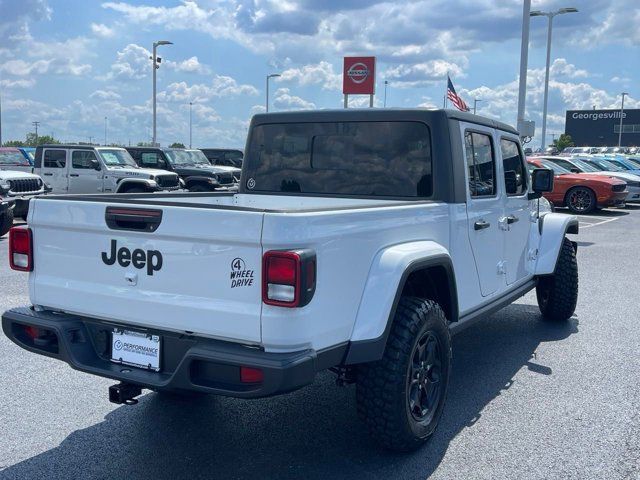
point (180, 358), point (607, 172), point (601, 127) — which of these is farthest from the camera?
point (601, 127)

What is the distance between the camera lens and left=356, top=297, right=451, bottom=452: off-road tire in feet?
11.8

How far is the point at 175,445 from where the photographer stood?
399 cm

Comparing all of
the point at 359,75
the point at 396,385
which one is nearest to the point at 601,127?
the point at 359,75

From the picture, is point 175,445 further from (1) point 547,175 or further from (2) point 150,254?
(1) point 547,175

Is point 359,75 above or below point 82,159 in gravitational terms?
above

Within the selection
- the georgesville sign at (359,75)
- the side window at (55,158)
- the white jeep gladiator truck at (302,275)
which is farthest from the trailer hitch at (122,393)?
the georgesville sign at (359,75)

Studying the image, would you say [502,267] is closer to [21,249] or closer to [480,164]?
[480,164]

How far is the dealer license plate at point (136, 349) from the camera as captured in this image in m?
3.40

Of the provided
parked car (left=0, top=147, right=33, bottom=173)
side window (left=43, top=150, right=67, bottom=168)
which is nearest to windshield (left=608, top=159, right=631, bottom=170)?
side window (left=43, top=150, right=67, bottom=168)

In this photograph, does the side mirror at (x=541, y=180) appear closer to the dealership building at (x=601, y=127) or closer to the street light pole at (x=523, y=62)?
the street light pole at (x=523, y=62)

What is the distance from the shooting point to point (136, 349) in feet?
11.4

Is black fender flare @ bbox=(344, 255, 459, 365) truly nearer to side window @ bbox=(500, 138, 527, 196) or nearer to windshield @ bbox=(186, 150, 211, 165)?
side window @ bbox=(500, 138, 527, 196)

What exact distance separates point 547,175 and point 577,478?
9.87 ft

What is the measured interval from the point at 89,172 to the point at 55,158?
1.04m
